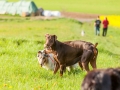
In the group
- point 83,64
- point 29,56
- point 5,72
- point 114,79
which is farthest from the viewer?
point 29,56

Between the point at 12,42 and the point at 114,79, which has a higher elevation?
the point at 114,79

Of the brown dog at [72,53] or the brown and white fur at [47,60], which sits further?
the brown and white fur at [47,60]

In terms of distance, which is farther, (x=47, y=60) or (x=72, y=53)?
(x=47, y=60)

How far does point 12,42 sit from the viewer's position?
18422mm

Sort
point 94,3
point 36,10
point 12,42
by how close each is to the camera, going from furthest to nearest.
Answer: point 94,3, point 36,10, point 12,42

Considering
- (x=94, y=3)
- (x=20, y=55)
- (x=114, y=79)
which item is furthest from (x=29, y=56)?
(x=94, y=3)

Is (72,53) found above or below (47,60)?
above

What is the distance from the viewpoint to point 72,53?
11.9m

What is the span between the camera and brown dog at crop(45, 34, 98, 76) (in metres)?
11.6

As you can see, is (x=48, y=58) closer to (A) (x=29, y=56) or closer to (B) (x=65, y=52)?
(B) (x=65, y=52)

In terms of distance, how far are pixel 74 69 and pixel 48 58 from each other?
3.18 ft

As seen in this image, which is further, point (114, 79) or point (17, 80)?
point (17, 80)

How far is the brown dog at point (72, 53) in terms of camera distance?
11562 mm

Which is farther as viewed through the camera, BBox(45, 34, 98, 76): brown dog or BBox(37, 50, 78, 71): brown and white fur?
BBox(37, 50, 78, 71): brown and white fur
